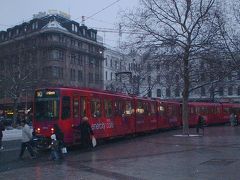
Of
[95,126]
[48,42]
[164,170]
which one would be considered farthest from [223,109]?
[164,170]

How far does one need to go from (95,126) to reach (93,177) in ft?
39.5

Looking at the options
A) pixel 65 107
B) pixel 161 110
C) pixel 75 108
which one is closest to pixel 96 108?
pixel 75 108

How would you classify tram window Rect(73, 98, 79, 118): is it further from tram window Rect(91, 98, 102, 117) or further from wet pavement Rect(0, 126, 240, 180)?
wet pavement Rect(0, 126, 240, 180)

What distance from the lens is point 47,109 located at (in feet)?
77.9

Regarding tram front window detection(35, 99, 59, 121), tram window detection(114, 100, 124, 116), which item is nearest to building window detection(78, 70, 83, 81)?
tram window detection(114, 100, 124, 116)

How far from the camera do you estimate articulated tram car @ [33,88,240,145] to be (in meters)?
23.5

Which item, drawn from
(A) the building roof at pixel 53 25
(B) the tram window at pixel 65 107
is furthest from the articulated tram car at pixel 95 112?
(A) the building roof at pixel 53 25

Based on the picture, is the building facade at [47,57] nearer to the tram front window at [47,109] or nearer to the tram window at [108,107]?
the tram window at [108,107]

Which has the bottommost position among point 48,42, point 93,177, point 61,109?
point 93,177

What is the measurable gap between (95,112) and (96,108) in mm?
330

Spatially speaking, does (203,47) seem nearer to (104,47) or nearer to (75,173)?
(75,173)

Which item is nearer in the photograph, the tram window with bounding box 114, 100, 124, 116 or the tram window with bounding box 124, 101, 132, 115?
the tram window with bounding box 114, 100, 124, 116

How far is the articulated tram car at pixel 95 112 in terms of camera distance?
23.5 m

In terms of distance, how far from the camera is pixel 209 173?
49.2 ft
